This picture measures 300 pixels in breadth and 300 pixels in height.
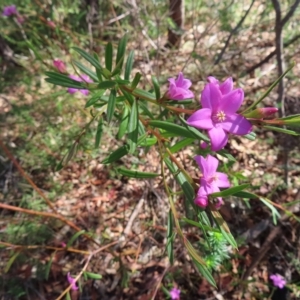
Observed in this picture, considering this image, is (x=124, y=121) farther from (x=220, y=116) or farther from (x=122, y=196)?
(x=122, y=196)

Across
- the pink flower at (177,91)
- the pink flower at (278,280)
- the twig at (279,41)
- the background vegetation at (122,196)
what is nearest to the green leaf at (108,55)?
the pink flower at (177,91)

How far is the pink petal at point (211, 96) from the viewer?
1007 mm

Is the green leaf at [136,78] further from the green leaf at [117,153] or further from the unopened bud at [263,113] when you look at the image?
the unopened bud at [263,113]

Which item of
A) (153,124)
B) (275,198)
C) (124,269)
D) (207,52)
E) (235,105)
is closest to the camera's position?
(235,105)

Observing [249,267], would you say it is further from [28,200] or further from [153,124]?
[28,200]

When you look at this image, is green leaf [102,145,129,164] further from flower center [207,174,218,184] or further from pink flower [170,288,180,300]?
pink flower [170,288,180,300]

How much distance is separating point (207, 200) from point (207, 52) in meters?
2.76

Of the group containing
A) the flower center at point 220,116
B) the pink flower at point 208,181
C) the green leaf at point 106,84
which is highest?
the green leaf at point 106,84

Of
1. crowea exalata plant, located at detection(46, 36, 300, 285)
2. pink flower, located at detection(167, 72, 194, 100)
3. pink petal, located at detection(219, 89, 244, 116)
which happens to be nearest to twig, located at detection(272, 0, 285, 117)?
crowea exalata plant, located at detection(46, 36, 300, 285)

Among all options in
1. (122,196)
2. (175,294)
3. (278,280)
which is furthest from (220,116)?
(122,196)

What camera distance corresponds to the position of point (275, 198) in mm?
2703

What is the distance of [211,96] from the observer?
3.36ft

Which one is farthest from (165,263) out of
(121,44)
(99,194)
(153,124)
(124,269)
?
(121,44)

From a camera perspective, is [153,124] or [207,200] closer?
[207,200]
